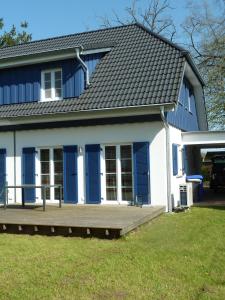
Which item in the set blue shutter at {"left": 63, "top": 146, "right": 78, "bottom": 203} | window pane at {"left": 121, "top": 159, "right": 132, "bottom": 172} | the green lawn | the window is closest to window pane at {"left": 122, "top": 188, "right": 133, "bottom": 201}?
window pane at {"left": 121, "top": 159, "right": 132, "bottom": 172}

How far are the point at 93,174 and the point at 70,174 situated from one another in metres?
0.84

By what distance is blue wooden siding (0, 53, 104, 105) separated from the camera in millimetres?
15131

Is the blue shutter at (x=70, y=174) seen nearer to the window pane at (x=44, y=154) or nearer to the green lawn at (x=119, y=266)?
the window pane at (x=44, y=154)

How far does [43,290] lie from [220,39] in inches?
1082

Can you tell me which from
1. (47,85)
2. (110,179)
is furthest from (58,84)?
(110,179)

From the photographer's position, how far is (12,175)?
15.6m

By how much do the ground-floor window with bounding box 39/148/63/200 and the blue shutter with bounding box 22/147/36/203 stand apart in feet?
0.95

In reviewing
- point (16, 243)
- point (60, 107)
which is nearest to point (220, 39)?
point (60, 107)

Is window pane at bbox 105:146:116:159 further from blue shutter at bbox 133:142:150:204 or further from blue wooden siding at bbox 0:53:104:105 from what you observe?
blue wooden siding at bbox 0:53:104:105

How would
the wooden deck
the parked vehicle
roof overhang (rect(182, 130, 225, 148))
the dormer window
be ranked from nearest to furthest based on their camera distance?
the wooden deck → roof overhang (rect(182, 130, 225, 148)) → the dormer window → the parked vehicle

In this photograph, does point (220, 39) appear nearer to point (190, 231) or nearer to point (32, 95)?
point (32, 95)

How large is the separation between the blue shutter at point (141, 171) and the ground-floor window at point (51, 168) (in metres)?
2.83

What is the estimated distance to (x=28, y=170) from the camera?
1523cm

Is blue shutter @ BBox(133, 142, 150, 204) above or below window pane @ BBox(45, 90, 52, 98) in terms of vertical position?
below
